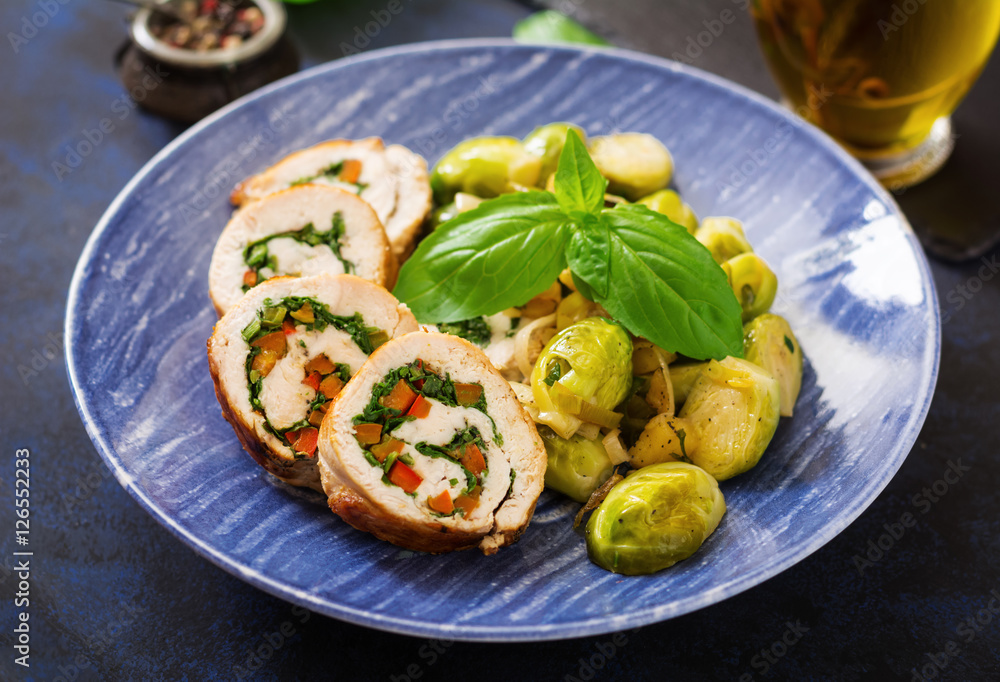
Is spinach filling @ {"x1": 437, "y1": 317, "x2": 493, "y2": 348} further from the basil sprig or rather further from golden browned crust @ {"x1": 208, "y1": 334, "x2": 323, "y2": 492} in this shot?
golden browned crust @ {"x1": 208, "y1": 334, "x2": 323, "y2": 492}

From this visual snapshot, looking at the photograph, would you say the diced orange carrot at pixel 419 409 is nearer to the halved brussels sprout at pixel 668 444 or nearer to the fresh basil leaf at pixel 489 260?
the fresh basil leaf at pixel 489 260

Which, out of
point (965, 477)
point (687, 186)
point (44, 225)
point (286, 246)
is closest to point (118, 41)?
point (44, 225)

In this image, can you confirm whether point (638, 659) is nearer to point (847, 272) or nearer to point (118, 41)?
point (847, 272)

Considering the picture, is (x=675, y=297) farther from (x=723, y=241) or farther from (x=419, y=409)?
(x=419, y=409)

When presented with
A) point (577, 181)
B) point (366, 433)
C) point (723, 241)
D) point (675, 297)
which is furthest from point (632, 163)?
point (366, 433)

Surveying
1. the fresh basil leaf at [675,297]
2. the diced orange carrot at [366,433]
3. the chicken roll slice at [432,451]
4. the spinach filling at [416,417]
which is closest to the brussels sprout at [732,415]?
the fresh basil leaf at [675,297]

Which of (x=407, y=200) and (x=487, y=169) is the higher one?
(x=487, y=169)
